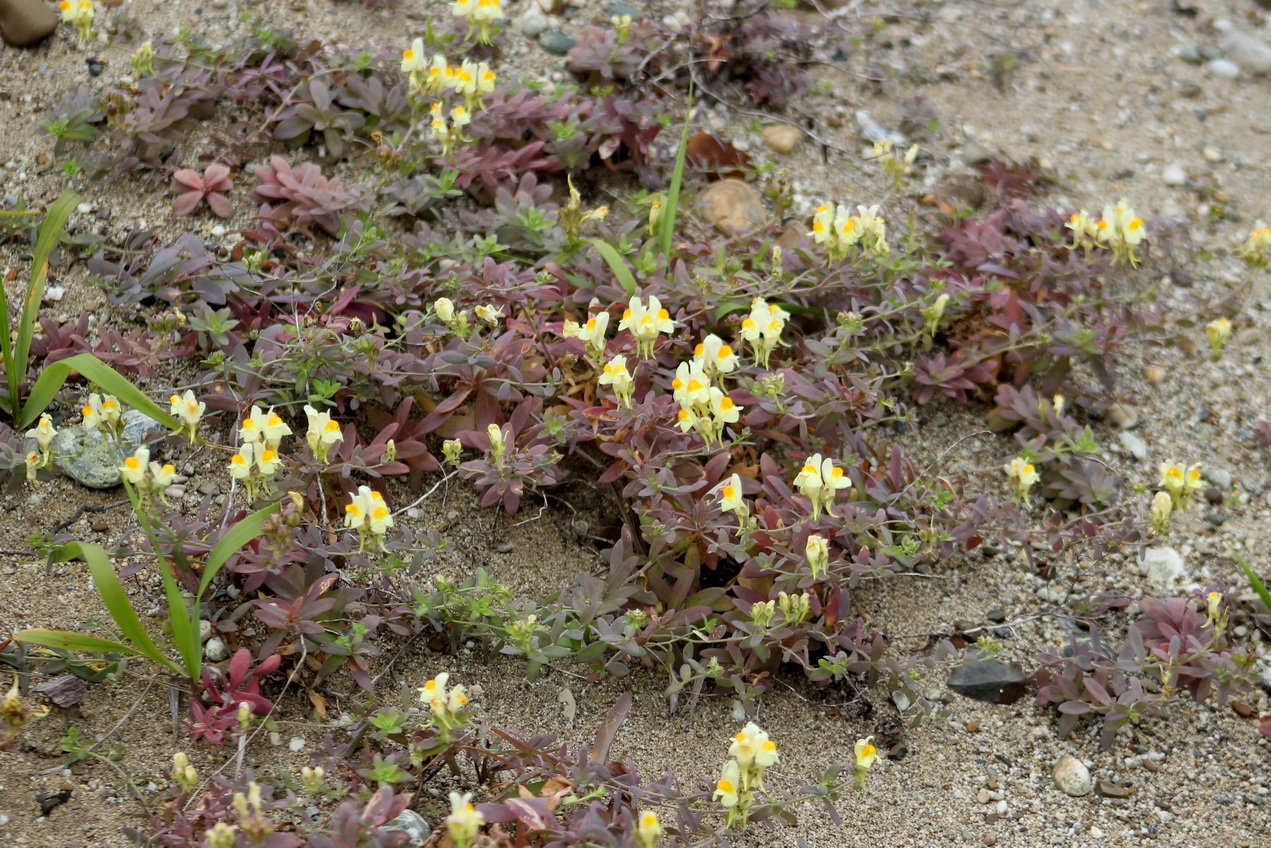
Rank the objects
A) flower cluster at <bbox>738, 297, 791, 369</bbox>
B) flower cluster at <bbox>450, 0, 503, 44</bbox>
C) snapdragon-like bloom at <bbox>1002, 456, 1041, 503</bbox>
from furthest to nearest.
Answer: flower cluster at <bbox>450, 0, 503, 44</bbox>
snapdragon-like bloom at <bbox>1002, 456, 1041, 503</bbox>
flower cluster at <bbox>738, 297, 791, 369</bbox>

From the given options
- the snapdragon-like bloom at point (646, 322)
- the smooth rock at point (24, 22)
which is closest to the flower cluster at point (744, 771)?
the snapdragon-like bloom at point (646, 322)

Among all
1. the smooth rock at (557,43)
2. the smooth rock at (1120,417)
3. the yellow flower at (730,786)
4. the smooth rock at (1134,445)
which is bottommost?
the smooth rock at (1134,445)

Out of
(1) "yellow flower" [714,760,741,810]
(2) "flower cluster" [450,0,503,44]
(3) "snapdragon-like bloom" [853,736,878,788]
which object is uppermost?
(2) "flower cluster" [450,0,503,44]

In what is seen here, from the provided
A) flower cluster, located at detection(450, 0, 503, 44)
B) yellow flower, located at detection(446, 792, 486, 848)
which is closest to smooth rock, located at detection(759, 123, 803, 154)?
flower cluster, located at detection(450, 0, 503, 44)

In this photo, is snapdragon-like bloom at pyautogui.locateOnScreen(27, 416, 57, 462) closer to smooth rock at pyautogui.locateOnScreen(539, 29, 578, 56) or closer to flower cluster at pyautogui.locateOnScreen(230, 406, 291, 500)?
flower cluster at pyautogui.locateOnScreen(230, 406, 291, 500)

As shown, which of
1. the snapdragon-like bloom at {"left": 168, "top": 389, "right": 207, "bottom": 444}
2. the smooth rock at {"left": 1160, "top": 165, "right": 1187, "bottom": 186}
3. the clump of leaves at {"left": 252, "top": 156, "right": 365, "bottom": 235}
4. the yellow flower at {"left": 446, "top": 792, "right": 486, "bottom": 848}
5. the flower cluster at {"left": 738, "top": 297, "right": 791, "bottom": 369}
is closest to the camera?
the yellow flower at {"left": 446, "top": 792, "right": 486, "bottom": 848}

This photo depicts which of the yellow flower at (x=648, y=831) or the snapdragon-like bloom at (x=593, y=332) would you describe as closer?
the yellow flower at (x=648, y=831)

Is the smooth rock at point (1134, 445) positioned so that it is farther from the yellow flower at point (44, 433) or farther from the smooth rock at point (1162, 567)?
the yellow flower at point (44, 433)

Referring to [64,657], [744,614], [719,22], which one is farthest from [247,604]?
[719,22]
